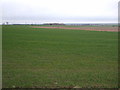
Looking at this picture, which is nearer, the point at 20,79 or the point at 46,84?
the point at 46,84

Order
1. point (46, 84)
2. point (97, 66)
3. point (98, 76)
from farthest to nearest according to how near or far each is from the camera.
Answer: point (97, 66)
point (98, 76)
point (46, 84)

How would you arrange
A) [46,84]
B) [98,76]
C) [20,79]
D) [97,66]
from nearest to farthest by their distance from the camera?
[46,84]
[20,79]
[98,76]
[97,66]

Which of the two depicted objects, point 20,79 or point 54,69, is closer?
point 20,79

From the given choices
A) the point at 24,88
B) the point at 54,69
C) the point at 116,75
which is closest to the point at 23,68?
the point at 54,69

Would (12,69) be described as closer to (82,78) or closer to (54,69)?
(54,69)

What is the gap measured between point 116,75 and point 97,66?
1.65m

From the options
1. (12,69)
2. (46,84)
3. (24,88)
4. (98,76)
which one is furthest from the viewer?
(12,69)

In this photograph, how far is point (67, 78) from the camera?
7195 mm

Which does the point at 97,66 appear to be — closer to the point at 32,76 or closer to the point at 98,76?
the point at 98,76

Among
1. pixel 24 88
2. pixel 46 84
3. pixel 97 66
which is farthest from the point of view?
pixel 97 66

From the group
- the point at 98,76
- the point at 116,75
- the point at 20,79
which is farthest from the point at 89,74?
the point at 20,79

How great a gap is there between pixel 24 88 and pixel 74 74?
2443 mm

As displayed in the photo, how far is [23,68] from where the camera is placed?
8.77 meters

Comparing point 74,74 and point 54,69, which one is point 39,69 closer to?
point 54,69
